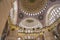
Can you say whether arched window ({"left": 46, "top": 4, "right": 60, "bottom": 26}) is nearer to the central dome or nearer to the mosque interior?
the mosque interior

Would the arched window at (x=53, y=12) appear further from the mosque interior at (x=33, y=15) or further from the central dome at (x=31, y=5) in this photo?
the central dome at (x=31, y=5)

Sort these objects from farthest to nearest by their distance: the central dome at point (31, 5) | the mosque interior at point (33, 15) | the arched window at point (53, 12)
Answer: the central dome at point (31, 5) < the arched window at point (53, 12) < the mosque interior at point (33, 15)

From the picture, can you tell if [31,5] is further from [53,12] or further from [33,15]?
[53,12]

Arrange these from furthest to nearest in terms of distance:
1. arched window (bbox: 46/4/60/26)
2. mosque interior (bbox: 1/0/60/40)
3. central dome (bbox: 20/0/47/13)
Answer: central dome (bbox: 20/0/47/13), arched window (bbox: 46/4/60/26), mosque interior (bbox: 1/0/60/40)

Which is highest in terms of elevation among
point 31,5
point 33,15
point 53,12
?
point 31,5

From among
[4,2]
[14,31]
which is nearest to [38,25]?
[14,31]

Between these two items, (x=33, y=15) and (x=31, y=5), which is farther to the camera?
(x=33, y=15)

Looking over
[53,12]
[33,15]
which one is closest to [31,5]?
[33,15]

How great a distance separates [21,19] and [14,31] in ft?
23.3

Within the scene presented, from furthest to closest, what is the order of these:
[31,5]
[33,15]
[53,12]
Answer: [33,15] < [31,5] < [53,12]

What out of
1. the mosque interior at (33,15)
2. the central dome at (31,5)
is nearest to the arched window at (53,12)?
the mosque interior at (33,15)

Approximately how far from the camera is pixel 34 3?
1717 cm

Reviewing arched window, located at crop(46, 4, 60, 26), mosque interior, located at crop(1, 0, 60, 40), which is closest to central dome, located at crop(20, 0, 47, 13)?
mosque interior, located at crop(1, 0, 60, 40)

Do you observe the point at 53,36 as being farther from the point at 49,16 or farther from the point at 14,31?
the point at 49,16
